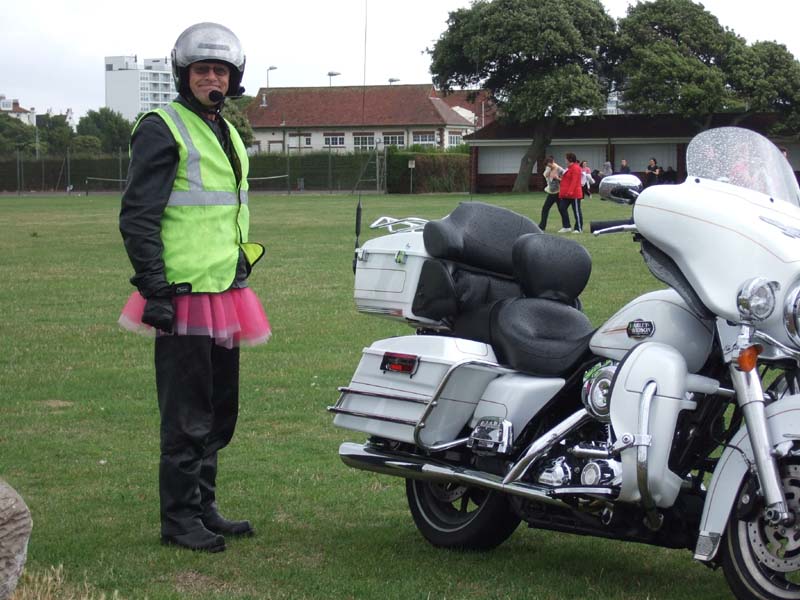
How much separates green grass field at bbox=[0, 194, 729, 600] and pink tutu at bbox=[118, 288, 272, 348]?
95 cm

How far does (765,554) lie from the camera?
14.6 feet

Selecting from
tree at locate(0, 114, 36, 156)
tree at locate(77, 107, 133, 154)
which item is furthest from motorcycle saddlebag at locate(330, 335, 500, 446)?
tree at locate(0, 114, 36, 156)

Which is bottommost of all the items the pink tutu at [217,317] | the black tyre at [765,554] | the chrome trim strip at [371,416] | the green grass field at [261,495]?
the green grass field at [261,495]

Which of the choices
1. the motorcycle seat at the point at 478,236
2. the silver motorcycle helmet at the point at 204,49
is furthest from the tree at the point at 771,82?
the silver motorcycle helmet at the point at 204,49

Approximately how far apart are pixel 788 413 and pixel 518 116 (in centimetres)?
6380

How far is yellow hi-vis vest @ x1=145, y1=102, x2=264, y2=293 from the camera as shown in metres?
5.77

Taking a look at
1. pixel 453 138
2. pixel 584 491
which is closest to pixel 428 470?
pixel 584 491

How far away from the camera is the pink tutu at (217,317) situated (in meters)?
5.74

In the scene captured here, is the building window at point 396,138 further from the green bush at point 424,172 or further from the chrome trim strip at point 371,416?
the chrome trim strip at point 371,416

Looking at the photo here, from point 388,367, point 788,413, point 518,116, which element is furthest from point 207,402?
point 518,116

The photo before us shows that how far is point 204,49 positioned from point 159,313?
1192 millimetres

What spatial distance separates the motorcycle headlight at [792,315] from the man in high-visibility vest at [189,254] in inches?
99.8

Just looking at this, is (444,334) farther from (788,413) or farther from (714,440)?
(788,413)

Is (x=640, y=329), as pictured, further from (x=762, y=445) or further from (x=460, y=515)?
(x=460, y=515)
